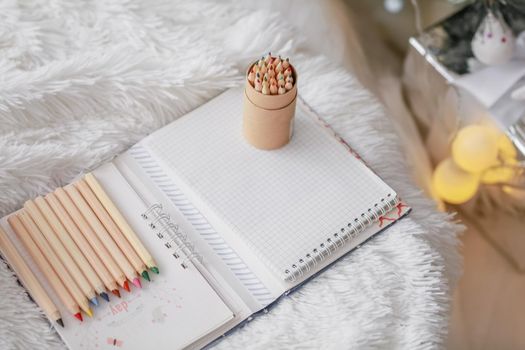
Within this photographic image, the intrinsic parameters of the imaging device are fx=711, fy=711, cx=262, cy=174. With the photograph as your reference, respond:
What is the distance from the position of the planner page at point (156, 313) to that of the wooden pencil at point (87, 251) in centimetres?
2

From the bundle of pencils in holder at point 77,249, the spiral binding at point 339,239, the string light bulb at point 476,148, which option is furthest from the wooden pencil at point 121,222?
the string light bulb at point 476,148

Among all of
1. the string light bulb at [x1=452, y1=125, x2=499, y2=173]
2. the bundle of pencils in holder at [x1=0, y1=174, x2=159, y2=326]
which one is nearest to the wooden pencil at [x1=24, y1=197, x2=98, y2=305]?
the bundle of pencils in holder at [x1=0, y1=174, x2=159, y2=326]

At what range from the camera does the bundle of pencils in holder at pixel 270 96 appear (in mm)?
742

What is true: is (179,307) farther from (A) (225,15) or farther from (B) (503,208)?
(B) (503,208)

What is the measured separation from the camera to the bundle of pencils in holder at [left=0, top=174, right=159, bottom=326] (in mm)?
715

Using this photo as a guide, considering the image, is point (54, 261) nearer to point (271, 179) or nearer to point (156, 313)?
point (156, 313)

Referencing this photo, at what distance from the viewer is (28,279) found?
0.72m

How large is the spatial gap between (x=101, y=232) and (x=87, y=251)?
0.08 ft

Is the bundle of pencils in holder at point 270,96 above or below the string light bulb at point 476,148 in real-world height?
above

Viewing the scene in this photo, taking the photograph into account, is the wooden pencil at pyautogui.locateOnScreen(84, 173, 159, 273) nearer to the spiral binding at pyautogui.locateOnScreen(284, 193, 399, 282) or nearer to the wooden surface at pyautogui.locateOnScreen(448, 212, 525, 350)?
the spiral binding at pyautogui.locateOnScreen(284, 193, 399, 282)

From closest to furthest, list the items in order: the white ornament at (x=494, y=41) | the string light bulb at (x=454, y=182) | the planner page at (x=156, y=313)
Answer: the planner page at (x=156, y=313) < the white ornament at (x=494, y=41) < the string light bulb at (x=454, y=182)

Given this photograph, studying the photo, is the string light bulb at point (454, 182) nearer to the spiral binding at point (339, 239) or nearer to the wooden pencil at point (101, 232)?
the spiral binding at point (339, 239)

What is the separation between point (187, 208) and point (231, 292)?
0.11 metres

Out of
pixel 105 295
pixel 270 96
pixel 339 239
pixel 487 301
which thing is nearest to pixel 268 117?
pixel 270 96
